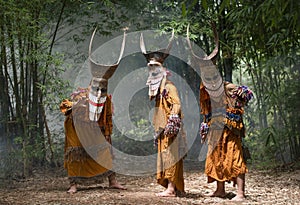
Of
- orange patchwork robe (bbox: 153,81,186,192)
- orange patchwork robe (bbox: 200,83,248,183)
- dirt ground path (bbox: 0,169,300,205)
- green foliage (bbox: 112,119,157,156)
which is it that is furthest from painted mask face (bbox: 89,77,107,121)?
green foliage (bbox: 112,119,157,156)

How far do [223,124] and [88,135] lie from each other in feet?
4.69

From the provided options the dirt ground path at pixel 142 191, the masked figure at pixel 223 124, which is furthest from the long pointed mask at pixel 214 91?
the dirt ground path at pixel 142 191

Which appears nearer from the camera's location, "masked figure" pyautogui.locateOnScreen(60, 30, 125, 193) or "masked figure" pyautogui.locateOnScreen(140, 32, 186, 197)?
"masked figure" pyautogui.locateOnScreen(140, 32, 186, 197)

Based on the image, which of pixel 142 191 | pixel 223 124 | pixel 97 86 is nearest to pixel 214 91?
pixel 223 124

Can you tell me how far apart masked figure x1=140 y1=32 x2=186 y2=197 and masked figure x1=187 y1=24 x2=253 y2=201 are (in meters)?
0.30

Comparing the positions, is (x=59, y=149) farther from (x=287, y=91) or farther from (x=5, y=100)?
(x=287, y=91)

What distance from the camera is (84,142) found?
4.82 m

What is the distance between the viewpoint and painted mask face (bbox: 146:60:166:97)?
179 inches

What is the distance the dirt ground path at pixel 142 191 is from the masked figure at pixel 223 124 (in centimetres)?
28

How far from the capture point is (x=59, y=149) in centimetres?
754

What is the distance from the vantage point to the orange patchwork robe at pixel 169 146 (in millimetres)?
4391

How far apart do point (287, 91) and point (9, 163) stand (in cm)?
401

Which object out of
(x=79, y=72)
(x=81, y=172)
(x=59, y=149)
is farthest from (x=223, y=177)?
(x=79, y=72)

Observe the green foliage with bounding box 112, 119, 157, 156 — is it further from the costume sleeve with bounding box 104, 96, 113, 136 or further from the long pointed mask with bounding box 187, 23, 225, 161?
the long pointed mask with bounding box 187, 23, 225, 161
